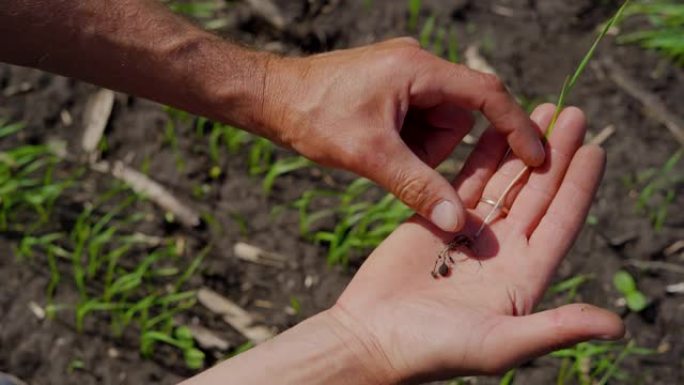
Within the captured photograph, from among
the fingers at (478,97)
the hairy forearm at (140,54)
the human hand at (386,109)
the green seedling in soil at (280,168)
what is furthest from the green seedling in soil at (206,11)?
the fingers at (478,97)

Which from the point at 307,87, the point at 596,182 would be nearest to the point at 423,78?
the point at 307,87

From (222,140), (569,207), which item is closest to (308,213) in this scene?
(222,140)

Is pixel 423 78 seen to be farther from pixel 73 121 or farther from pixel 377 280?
pixel 73 121

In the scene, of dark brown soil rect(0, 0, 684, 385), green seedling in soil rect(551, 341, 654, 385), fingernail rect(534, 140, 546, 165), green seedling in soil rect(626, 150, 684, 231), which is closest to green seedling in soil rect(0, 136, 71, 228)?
dark brown soil rect(0, 0, 684, 385)

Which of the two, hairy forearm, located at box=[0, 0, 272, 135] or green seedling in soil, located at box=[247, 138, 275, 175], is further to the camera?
green seedling in soil, located at box=[247, 138, 275, 175]

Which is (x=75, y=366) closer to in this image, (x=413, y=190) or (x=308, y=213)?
(x=308, y=213)

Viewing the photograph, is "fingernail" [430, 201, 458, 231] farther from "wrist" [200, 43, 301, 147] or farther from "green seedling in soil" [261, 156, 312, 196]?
"green seedling in soil" [261, 156, 312, 196]

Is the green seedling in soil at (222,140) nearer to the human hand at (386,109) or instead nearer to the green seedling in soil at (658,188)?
the human hand at (386,109)
